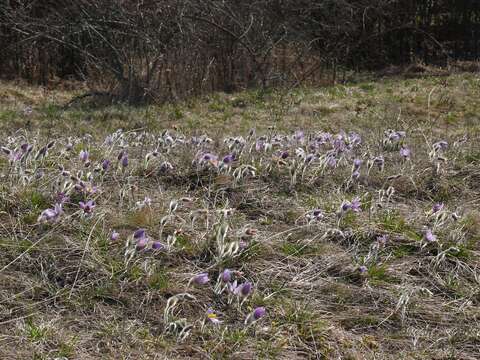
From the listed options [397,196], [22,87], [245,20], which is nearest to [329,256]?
[397,196]

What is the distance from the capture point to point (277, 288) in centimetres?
244

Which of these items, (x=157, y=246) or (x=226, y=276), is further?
(x=157, y=246)

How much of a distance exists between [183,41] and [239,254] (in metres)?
7.12

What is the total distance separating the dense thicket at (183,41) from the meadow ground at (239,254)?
16.1 ft

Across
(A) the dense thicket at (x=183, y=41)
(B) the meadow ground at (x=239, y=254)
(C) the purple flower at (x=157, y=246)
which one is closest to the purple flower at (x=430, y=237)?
(B) the meadow ground at (x=239, y=254)

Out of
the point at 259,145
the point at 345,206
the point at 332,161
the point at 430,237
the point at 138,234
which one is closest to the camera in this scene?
the point at 138,234

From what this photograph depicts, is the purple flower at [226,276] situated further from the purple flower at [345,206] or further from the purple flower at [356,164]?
the purple flower at [356,164]

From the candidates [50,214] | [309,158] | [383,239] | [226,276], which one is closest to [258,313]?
[226,276]

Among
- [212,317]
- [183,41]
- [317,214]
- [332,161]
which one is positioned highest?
[183,41]

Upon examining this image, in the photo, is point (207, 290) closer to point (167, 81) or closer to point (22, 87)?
point (167, 81)

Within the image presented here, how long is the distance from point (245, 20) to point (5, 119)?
482 cm

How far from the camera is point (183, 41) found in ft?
30.2

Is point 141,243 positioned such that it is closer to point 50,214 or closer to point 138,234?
point 138,234

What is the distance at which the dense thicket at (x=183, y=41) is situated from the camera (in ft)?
29.3
